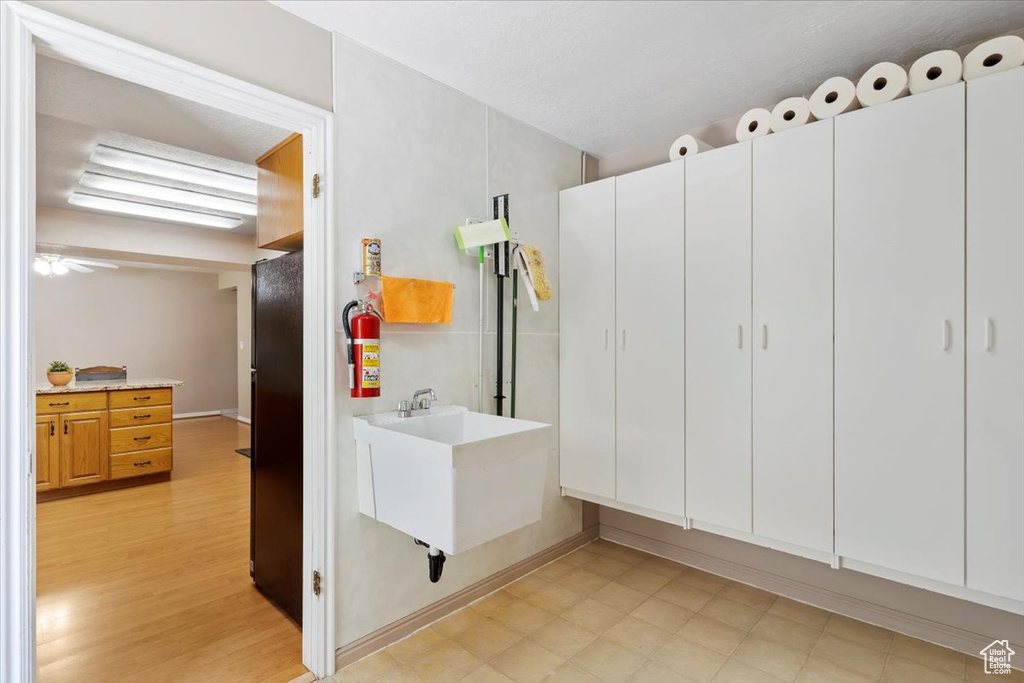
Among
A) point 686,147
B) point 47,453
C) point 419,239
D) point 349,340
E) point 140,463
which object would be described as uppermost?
point 686,147

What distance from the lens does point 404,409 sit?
2170 mm

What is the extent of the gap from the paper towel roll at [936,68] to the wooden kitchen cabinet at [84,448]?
233 inches

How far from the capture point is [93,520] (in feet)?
12.0

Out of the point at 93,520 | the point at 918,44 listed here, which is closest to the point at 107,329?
the point at 93,520

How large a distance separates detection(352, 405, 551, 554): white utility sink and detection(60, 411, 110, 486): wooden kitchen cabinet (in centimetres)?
372

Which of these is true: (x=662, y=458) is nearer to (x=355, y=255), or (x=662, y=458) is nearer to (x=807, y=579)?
(x=807, y=579)

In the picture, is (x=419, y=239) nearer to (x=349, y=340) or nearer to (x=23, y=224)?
(x=349, y=340)

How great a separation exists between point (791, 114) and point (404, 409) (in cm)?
217

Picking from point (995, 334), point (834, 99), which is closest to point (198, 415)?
point (834, 99)

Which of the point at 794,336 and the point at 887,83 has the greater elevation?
the point at 887,83

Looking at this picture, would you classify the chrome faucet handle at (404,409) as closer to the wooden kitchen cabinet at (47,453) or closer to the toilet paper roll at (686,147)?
the toilet paper roll at (686,147)

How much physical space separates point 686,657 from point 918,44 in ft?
8.94

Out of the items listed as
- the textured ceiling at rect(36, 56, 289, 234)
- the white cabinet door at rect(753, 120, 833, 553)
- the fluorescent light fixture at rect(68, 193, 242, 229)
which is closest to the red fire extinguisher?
the textured ceiling at rect(36, 56, 289, 234)

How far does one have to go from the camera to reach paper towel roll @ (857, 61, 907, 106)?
1937mm
